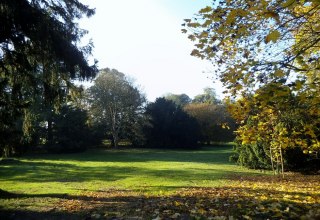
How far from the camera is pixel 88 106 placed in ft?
164

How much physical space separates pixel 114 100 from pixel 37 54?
1409 inches

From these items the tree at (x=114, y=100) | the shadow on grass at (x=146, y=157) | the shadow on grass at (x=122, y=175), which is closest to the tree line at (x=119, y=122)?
the tree at (x=114, y=100)

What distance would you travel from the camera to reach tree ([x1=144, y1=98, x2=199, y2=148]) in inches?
2180

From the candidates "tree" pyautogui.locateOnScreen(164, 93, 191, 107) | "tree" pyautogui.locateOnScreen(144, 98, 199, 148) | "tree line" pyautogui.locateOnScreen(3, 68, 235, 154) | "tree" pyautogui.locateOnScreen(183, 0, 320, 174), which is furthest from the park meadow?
"tree" pyautogui.locateOnScreen(164, 93, 191, 107)

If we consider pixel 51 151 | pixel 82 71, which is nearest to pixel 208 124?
pixel 51 151

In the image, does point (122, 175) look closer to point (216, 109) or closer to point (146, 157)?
point (216, 109)

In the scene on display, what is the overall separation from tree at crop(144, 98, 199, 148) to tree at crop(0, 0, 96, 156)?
4177 cm

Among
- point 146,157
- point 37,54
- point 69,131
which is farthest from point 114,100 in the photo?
point 37,54

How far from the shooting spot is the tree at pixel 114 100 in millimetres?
47531

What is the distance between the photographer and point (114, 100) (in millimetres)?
47688

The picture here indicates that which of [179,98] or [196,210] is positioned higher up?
[179,98]

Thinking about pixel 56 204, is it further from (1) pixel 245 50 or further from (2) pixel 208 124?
(2) pixel 208 124

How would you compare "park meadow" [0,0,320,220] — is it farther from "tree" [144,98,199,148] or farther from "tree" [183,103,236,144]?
"tree" [183,103,236,144]

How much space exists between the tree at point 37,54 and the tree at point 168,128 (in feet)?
137
